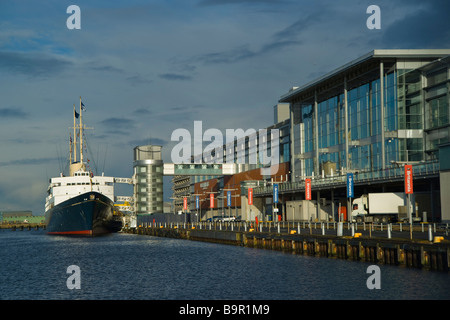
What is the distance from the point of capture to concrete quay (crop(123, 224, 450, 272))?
3947 cm

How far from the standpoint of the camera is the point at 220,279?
142ft

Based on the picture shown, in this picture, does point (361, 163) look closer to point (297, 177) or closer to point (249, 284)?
point (297, 177)

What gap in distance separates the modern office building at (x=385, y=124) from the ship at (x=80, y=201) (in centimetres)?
3790

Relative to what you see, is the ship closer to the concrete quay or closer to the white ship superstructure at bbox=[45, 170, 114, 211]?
the white ship superstructure at bbox=[45, 170, 114, 211]

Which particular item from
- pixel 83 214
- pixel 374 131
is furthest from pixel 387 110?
pixel 83 214

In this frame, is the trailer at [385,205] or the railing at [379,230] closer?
the railing at [379,230]

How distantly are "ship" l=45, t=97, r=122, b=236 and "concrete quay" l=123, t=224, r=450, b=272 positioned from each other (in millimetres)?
42250

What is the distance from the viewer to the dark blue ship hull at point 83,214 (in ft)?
354

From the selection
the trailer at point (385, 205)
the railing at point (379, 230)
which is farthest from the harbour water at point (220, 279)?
the trailer at point (385, 205)

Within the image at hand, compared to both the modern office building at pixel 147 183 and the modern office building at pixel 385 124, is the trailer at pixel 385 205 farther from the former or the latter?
the modern office building at pixel 147 183

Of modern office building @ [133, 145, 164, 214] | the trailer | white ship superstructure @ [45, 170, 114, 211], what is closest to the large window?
the trailer

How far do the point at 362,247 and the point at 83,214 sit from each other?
72788 millimetres

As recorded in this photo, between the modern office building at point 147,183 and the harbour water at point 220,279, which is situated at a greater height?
the modern office building at point 147,183

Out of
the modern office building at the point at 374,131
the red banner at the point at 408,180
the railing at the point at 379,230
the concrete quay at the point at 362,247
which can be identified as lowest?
the concrete quay at the point at 362,247
